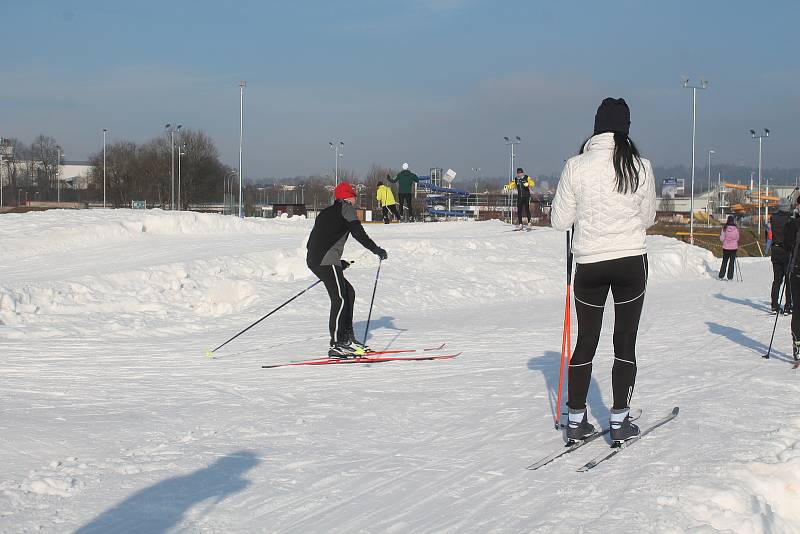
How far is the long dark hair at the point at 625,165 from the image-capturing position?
193 inches

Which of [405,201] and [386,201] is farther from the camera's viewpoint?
[405,201]

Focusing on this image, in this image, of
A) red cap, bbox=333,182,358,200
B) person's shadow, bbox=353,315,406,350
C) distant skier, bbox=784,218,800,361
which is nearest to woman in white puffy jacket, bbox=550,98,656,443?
red cap, bbox=333,182,358,200

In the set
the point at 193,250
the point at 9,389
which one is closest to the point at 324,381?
the point at 9,389

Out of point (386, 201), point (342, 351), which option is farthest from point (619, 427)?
point (386, 201)

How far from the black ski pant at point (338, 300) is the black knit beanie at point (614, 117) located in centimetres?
470

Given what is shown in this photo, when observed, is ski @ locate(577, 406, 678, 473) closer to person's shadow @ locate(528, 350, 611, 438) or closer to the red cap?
person's shadow @ locate(528, 350, 611, 438)

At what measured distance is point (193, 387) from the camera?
7.50 m

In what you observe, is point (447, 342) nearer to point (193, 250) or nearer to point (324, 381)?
point (324, 381)

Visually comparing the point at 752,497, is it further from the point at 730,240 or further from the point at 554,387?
the point at 730,240

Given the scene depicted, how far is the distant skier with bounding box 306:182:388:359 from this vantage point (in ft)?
30.2

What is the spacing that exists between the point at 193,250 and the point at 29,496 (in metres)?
14.7

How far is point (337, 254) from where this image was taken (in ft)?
30.4

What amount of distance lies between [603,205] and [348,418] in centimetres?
251

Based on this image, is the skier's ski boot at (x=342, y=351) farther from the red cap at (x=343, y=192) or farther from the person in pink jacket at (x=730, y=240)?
Result: the person in pink jacket at (x=730, y=240)
